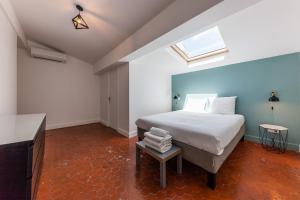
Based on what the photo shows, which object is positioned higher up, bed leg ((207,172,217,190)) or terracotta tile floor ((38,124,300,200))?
bed leg ((207,172,217,190))

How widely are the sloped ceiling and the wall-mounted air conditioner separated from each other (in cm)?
431

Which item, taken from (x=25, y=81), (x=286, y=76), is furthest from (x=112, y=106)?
(x=286, y=76)

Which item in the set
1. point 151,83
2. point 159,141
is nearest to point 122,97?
point 151,83

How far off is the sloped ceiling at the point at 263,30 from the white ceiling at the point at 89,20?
1290 millimetres

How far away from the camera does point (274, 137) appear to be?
2551mm

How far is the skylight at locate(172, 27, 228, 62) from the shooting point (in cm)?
288

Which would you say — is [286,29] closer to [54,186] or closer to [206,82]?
[206,82]

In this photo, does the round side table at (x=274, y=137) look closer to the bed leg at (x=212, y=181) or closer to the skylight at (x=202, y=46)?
the bed leg at (x=212, y=181)

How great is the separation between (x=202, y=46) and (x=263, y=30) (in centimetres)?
136

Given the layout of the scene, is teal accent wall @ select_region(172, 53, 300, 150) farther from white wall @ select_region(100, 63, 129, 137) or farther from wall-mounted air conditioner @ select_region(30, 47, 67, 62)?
wall-mounted air conditioner @ select_region(30, 47, 67, 62)

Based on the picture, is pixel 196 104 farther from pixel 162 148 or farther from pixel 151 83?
pixel 162 148

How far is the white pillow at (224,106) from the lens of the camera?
2.89 metres

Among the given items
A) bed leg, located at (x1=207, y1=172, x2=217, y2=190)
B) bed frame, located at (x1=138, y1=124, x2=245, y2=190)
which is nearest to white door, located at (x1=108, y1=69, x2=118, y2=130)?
bed frame, located at (x1=138, y1=124, x2=245, y2=190)

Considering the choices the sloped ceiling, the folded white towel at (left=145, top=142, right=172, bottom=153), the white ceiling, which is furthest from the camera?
the white ceiling
